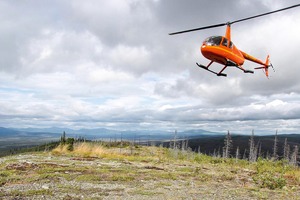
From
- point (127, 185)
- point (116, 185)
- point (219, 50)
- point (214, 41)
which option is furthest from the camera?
point (214, 41)

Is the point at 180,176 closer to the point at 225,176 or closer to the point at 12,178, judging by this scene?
the point at 225,176

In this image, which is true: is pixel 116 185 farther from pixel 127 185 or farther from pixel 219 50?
pixel 219 50

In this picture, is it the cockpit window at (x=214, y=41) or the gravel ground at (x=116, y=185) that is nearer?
the gravel ground at (x=116, y=185)

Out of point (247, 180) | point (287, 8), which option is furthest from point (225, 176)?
point (287, 8)

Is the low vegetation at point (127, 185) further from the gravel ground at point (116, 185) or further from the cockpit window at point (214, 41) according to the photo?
the cockpit window at point (214, 41)

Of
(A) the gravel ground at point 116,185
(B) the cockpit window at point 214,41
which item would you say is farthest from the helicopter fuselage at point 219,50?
(A) the gravel ground at point 116,185

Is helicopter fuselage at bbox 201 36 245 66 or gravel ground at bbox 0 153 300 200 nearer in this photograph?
gravel ground at bbox 0 153 300 200

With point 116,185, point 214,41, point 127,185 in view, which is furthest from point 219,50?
point 116,185

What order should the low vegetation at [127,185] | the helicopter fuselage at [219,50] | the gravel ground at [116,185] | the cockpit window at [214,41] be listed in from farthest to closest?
the cockpit window at [214,41]
the helicopter fuselage at [219,50]
the low vegetation at [127,185]
the gravel ground at [116,185]

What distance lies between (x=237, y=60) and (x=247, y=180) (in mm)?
9430

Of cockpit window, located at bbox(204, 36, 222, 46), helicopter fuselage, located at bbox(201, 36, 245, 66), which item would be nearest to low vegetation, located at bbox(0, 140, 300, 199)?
helicopter fuselage, located at bbox(201, 36, 245, 66)

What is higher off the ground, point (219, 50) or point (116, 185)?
point (219, 50)

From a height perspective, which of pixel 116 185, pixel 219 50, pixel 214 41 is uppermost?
pixel 214 41

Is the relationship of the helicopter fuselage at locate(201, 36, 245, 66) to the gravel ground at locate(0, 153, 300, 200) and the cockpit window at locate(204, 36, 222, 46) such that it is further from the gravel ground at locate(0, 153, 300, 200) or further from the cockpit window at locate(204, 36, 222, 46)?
the gravel ground at locate(0, 153, 300, 200)
